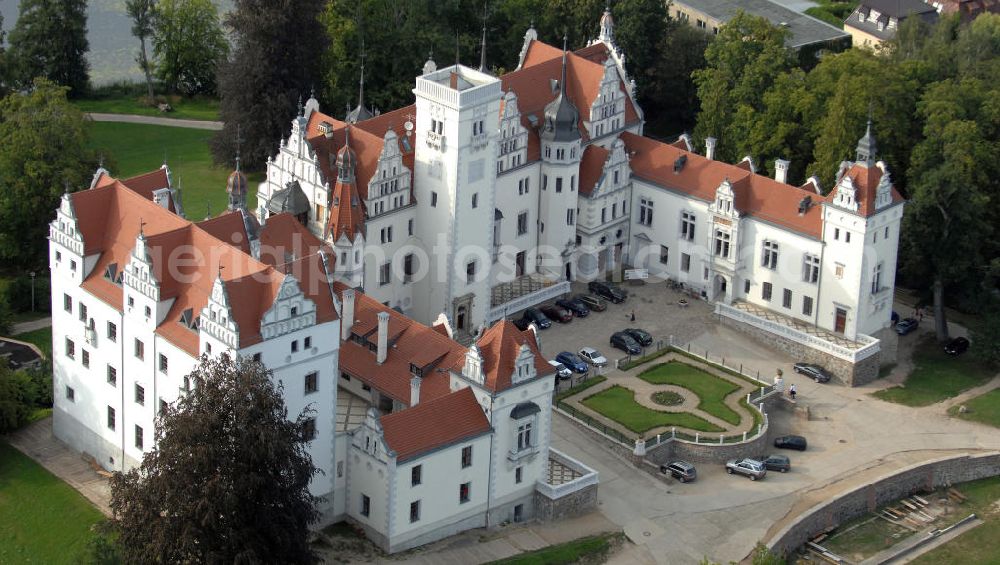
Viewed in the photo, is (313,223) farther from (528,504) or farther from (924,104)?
(924,104)

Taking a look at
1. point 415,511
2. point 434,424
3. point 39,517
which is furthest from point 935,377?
point 39,517

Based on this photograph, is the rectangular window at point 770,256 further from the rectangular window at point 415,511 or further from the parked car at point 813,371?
the rectangular window at point 415,511

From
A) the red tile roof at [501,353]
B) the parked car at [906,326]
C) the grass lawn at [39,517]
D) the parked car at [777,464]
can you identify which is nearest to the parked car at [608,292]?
the parked car at [906,326]

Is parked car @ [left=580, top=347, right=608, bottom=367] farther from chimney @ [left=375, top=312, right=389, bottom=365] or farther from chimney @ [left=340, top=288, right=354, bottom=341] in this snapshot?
chimney @ [left=340, top=288, right=354, bottom=341]

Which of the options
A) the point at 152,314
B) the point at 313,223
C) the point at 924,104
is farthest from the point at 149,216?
the point at 924,104

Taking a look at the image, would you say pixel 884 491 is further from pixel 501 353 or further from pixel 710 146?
pixel 710 146
